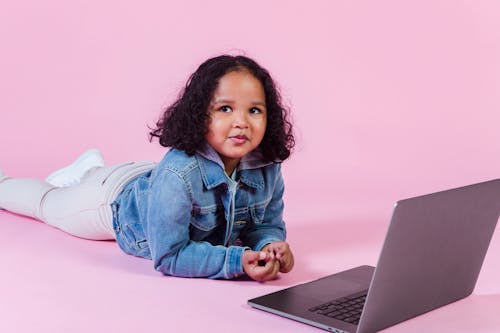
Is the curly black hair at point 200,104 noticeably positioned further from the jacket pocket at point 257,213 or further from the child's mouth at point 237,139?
the jacket pocket at point 257,213

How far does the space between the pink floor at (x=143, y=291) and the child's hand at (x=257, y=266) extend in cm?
3

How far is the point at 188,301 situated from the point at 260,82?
519mm

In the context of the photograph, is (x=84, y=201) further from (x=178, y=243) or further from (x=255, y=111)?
(x=255, y=111)

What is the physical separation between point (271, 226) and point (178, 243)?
1.00 feet

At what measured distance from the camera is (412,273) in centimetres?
179

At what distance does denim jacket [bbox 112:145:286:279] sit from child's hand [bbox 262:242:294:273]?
0.19 feet

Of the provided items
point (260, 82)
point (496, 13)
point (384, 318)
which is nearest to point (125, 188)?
point (260, 82)

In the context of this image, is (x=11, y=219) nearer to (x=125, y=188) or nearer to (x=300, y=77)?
(x=125, y=188)

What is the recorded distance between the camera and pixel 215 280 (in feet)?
7.09

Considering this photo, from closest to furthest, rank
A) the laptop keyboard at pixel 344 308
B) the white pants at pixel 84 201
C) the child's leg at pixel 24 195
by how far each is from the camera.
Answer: the laptop keyboard at pixel 344 308, the white pants at pixel 84 201, the child's leg at pixel 24 195

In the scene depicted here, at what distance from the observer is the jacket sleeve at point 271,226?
228cm

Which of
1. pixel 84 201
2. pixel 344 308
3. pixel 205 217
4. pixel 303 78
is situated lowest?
pixel 344 308

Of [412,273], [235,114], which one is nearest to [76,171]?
[235,114]

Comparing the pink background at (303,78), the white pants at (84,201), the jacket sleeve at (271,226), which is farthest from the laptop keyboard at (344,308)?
the pink background at (303,78)
